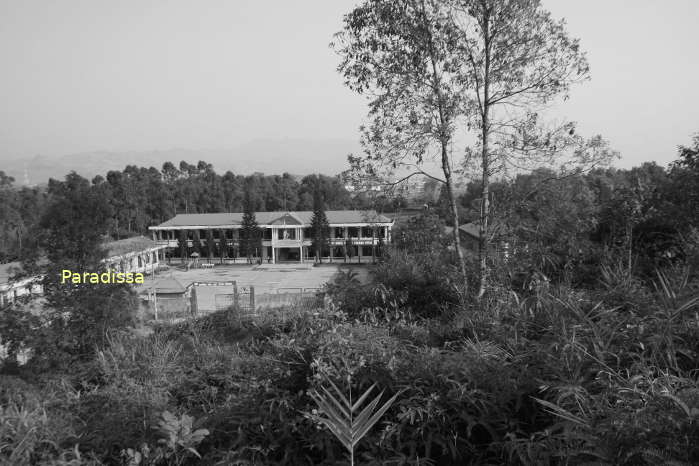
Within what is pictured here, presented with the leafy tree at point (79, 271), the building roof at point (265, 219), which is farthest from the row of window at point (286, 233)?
the leafy tree at point (79, 271)

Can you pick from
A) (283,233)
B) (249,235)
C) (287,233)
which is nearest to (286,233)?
(287,233)

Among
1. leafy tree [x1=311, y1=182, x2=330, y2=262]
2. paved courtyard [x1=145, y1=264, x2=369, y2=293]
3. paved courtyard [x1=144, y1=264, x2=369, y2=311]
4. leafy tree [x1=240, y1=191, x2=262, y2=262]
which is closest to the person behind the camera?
paved courtyard [x1=144, y1=264, x2=369, y2=311]

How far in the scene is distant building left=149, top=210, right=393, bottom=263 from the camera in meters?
31.8

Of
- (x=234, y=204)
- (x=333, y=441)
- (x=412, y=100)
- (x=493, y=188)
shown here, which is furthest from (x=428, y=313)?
(x=234, y=204)

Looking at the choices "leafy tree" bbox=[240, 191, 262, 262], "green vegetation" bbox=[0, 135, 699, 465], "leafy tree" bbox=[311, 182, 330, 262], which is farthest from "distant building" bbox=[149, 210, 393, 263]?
"green vegetation" bbox=[0, 135, 699, 465]

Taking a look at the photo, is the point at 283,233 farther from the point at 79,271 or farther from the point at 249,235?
the point at 79,271

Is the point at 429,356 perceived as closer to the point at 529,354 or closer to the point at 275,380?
the point at 529,354

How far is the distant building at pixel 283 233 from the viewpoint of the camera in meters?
31.8

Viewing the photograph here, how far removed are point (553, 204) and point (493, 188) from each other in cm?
75

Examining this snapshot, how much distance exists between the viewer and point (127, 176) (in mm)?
39625

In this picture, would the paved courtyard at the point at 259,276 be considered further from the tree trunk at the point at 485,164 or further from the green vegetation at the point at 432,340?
the tree trunk at the point at 485,164

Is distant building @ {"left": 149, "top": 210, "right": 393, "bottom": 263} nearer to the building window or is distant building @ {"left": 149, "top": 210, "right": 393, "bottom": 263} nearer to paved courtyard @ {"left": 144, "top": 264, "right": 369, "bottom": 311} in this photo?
the building window

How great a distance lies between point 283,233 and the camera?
32531mm

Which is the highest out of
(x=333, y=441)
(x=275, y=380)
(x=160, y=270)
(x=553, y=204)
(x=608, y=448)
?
(x=553, y=204)
